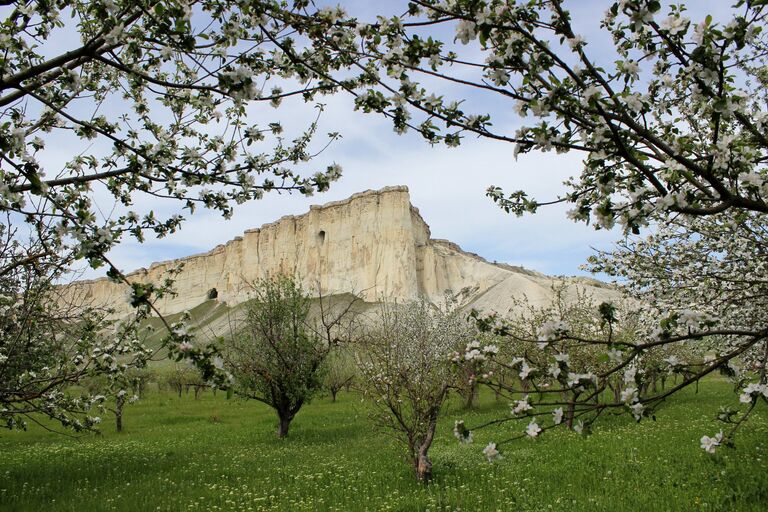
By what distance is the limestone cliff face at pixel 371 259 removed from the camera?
81750 mm

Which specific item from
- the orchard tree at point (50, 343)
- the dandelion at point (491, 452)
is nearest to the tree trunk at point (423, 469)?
the orchard tree at point (50, 343)

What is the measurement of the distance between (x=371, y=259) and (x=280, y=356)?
2768 inches

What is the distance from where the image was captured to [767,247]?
8.27 meters

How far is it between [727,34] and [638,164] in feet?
2.87

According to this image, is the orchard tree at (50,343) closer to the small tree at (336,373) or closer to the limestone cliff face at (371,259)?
the small tree at (336,373)

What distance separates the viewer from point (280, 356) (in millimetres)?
18453

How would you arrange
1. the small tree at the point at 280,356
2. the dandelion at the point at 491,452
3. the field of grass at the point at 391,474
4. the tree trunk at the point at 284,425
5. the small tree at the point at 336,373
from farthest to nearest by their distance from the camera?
the small tree at the point at 336,373
the tree trunk at the point at 284,425
the small tree at the point at 280,356
the field of grass at the point at 391,474
the dandelion at the point at 491,452

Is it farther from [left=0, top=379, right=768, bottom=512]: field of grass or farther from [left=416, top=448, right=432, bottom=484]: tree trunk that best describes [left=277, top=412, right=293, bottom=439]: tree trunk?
[left=416, top=448, right=432, bottom=484]: tree trunk

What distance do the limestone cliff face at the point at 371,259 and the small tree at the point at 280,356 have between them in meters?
54.9

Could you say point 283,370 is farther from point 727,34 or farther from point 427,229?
point 427,229

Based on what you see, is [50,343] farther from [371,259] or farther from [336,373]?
[371,259]

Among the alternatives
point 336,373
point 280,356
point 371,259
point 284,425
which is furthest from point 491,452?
point 371,259

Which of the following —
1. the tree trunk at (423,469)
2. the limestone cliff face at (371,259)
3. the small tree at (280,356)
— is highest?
the limestone cliff face at (371,259)

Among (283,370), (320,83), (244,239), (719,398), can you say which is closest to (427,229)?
(244,239)
